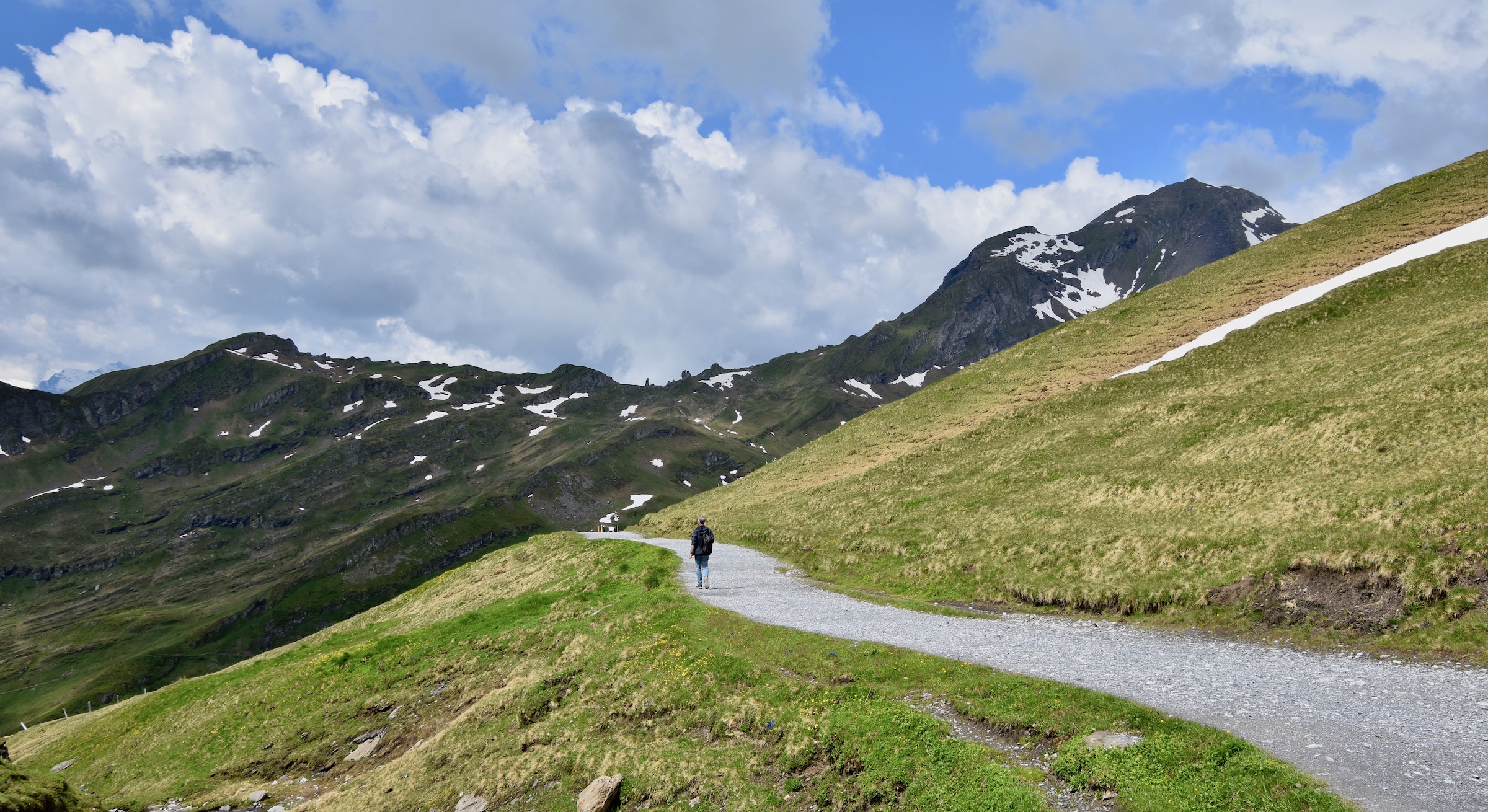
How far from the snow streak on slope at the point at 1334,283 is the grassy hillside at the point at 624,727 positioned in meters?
49.6

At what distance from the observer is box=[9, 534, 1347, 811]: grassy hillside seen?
13195 mm

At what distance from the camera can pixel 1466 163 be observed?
254ft

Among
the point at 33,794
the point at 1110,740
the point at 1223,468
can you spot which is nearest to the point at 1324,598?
the point at 1110,740

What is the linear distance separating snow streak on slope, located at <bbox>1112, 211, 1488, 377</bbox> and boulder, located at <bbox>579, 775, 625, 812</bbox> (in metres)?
57.3

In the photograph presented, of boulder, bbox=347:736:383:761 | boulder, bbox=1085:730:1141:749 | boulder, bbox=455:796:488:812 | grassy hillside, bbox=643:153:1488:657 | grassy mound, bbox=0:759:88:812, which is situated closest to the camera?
boulder, bbox=1085:730:1141:749

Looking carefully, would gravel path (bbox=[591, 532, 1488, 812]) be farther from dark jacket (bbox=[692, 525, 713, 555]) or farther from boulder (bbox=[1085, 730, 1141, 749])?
dark jacket (bbox=[692, 525, 713, 555])

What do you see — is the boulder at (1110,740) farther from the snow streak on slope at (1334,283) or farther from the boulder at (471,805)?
the snow streak on slope at (1334,283)

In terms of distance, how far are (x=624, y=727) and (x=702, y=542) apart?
13691mm

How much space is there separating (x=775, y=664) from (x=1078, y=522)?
19.6 metres

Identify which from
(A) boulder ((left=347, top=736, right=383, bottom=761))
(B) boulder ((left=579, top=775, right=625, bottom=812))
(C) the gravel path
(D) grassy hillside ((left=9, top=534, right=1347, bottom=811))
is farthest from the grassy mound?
(C) the gravel path

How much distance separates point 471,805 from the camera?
770 inches

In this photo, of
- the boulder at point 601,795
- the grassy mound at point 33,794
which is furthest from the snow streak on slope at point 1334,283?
the grassy mound at point 33,794

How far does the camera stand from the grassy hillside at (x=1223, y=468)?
71.2ft

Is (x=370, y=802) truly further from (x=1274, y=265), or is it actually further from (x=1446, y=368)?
(x=1274, y=265)
